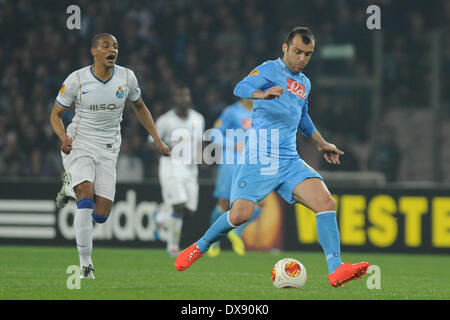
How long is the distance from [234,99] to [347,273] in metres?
10.2

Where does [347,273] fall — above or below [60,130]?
below

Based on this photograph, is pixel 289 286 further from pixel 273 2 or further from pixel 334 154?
pixel 273 2

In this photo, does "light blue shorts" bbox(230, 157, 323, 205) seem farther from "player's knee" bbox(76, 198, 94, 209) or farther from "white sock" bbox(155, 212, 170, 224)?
"white sock" bbox(155, 212, 170, 224)

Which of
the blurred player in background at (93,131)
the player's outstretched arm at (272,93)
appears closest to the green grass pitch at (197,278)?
the blurred player in background at (93,131)

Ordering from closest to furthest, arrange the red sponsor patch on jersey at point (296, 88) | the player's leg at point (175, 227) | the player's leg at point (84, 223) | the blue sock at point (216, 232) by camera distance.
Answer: the red sponsor patch on jersey at point (296, 88) → the blue sock at point (216, 232) → the player's leg at point (84, 223) → the player's leg at point (175, 227)

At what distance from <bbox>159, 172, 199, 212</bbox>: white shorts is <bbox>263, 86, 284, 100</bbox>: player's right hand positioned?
244 inches

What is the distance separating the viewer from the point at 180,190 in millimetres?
13219

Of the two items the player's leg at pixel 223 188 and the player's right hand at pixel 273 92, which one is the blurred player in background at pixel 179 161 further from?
the player's right hand at pixel 273 92

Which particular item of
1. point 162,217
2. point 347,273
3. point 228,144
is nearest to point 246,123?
point 228,144

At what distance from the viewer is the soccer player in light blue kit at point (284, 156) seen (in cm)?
759

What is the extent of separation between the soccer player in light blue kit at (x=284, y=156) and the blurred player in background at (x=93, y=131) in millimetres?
1128

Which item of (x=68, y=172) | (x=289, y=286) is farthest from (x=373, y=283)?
(x=68, y=172)

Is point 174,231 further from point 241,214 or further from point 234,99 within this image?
point 241,214

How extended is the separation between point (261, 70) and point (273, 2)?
36.6 feet
